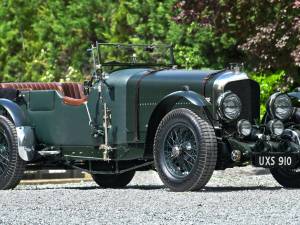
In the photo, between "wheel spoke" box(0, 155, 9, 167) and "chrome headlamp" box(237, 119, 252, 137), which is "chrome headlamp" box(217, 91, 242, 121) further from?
"wheel spoke" box(0, 155, 9, 167)

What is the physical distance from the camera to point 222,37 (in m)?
24.2

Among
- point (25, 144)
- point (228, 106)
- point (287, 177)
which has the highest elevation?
point (228, 106)

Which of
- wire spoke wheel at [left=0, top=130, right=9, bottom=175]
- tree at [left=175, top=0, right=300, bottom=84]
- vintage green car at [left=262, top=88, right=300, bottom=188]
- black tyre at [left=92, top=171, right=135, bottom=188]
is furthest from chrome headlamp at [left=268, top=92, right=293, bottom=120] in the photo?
tree at [left=175, top=0, right=300, bottom=84]

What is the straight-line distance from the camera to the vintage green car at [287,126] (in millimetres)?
12133

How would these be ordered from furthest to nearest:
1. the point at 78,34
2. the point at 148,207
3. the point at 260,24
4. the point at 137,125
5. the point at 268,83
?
1. the point at 78,34
2. the point at 268,83
3. the point at 260,24
4. the point at 137,125
5. the point at 148,207

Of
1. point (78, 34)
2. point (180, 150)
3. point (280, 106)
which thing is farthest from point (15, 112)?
point (78, 34)

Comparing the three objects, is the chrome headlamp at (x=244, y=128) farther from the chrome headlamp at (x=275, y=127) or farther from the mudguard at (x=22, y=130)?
the mudguard at (x=22, y=130)

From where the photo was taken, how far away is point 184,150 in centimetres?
1194

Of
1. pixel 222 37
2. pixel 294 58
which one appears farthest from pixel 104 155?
pixel 222 37

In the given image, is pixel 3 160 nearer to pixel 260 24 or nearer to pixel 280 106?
pixel 280 106

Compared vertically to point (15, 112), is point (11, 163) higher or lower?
lower

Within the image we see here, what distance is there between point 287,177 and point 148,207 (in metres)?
3.57

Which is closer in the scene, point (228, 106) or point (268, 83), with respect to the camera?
point (228, 106)

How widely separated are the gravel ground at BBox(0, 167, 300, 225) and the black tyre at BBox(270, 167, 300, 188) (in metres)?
1.21
